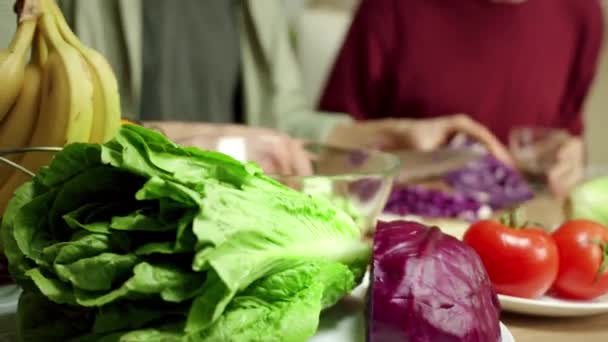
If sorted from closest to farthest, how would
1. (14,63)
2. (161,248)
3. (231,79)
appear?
1. (161,248)
2. (14,63)
3. (231,79)

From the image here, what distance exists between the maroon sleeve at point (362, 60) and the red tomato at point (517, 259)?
128 cm

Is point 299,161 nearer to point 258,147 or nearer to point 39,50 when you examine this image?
point 258,147

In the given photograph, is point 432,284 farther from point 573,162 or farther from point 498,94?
point 498,94

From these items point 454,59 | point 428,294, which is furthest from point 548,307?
point 454,59

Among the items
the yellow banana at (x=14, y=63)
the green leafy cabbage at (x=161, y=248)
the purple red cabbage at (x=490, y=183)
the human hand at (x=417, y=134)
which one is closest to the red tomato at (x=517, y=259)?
the green leafy cabbage at (x=161, y=248)

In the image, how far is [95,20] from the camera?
25.8 inches

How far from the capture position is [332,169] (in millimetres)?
907

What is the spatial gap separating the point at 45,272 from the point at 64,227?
4 cm

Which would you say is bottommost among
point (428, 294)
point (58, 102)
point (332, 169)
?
point (332, 169)

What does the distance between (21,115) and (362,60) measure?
1.46 metres

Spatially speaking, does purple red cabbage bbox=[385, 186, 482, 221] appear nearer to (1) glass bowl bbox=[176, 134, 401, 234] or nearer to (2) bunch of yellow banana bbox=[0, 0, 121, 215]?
(1) glass bowl bbox=[176, 134, 401, 234]

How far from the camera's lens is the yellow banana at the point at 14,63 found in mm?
503

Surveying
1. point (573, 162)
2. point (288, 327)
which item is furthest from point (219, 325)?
point (573, 162)

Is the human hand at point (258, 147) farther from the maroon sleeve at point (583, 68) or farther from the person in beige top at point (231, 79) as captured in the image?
the maroon sleeve at point (583, 68)
